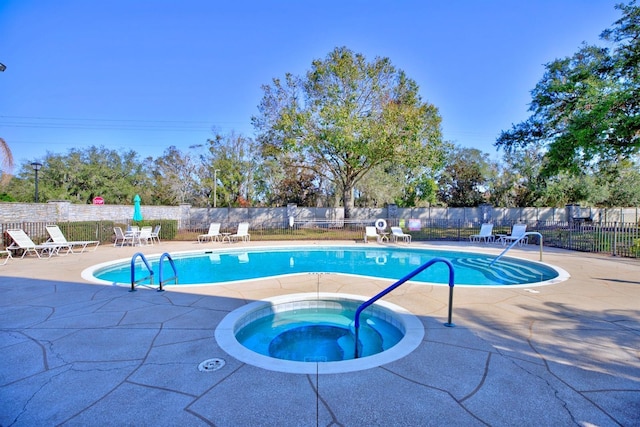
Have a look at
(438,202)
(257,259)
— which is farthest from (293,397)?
(438,202)

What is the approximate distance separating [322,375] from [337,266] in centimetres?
701

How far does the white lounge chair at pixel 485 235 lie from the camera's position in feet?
45.6

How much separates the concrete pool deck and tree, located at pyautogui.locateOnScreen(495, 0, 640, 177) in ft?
31.3

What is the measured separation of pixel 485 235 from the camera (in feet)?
45.5

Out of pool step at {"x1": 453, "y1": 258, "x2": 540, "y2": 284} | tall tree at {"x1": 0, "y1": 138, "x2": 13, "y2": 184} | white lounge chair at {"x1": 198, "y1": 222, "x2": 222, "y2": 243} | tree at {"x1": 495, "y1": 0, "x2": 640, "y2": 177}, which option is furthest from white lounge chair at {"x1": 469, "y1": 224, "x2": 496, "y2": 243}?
tall tree at {"x1": 0, "y1": 138, "x2": 13, "y2": 184}

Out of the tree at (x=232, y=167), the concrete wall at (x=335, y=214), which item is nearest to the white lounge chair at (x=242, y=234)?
the concrete wall at (x=335, y=214)

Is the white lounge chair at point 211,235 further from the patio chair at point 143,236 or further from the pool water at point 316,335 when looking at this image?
the pool water at point 316,335

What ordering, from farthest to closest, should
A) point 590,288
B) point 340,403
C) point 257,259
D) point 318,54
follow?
point 318,54
point 257,259
point 590,288
point 340,403

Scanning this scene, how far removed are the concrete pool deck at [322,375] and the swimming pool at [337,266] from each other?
2005mm

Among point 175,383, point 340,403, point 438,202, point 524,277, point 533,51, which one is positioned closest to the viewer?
point 340,403

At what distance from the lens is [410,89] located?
56.7 ft

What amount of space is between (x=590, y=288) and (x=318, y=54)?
16781 millimetres

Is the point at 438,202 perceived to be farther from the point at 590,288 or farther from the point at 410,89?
the point at 590,288

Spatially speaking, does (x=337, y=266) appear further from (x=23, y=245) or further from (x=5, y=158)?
(x=5, y=158)
